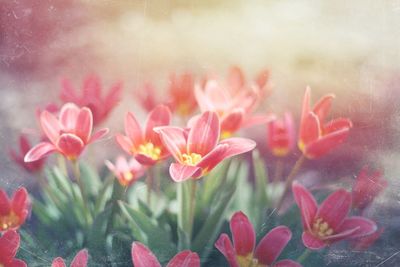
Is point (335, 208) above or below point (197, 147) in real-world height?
below

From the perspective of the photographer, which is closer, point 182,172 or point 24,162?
point 182,172

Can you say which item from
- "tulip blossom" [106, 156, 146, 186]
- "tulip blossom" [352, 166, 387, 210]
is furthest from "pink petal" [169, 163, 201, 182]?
"tulip blossom" [352, 166, 387, 210]

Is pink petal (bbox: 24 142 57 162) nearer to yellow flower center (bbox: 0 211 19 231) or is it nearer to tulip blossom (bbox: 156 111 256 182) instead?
yellow flower center (bbox: 0 211 19 231)

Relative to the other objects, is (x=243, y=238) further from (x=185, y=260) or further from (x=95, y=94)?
(x=95, y=94)

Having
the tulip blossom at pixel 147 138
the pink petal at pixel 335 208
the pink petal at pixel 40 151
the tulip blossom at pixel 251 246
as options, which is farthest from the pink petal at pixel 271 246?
the pink petal at pixel 40 151

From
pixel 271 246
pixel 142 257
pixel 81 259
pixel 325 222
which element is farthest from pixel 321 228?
pixel 81 259

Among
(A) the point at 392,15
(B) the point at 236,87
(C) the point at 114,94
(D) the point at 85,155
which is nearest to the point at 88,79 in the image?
(C) the point at 114,94
